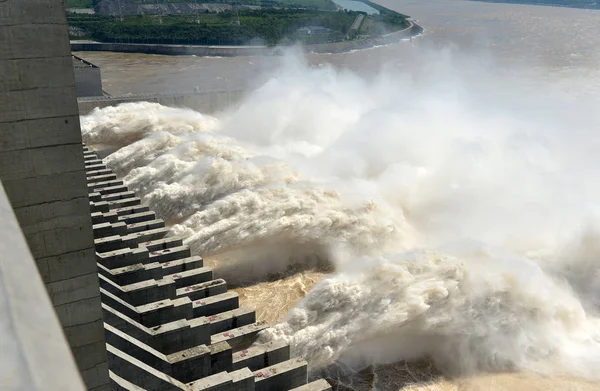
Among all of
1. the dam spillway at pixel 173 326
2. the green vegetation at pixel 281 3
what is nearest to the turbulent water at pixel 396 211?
the dam spillway at pixel 173 326

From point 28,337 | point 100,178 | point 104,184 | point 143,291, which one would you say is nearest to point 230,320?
point 143,291

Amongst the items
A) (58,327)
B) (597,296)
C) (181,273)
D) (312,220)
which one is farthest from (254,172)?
(58,327)

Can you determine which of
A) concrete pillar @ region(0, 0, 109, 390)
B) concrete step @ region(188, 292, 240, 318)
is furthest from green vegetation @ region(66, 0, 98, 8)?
concrete pillar @ region(0, 0, 109, 390)

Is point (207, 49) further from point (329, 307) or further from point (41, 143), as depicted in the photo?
point (41, 143)

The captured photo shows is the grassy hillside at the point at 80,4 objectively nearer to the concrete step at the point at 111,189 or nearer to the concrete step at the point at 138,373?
the concrete step at the point at 111,189

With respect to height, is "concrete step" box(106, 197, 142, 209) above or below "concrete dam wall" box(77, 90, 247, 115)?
below

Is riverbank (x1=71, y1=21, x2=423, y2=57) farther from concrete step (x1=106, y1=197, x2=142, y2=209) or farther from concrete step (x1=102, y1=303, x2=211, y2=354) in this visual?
concrete step (x1=102, y1=303, x2=211, y2=354)
